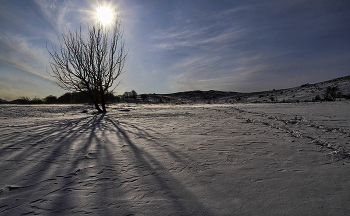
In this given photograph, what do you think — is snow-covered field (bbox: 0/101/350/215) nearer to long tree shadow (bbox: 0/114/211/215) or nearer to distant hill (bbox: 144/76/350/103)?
long tree shadow (bbox: 0/114/211/215)

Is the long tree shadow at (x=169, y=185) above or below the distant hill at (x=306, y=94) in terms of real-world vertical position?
below

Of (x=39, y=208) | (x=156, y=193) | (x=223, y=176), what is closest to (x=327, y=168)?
(x=223, y=176)

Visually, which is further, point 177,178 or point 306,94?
point 306,94

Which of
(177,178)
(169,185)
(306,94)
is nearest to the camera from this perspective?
(169,185)

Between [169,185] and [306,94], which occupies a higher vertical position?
[306,94]

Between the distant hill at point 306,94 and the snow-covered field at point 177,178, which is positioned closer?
the snow-covered field at point 177,178

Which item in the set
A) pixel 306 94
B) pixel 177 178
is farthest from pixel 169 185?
pixel 306 94

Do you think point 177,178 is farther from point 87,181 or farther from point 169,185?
point 87,181

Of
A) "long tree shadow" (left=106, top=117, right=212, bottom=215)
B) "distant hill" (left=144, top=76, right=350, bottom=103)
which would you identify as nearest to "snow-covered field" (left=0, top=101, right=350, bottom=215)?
"long tree shadow" (left=106, top=117, right=212, bottom=215)

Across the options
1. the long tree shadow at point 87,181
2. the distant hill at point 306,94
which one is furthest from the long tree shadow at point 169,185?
the distant hill at point 306,94

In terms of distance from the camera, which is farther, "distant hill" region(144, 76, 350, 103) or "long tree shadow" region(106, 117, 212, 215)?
"distant hill" region(144, 76, 350, 103)

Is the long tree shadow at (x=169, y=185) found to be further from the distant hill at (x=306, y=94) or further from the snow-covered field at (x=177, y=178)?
the distant hill at (x=306, y=94)

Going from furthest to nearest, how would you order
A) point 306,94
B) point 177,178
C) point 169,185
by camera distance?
point 306,94 → point 177,178 → point 169,185

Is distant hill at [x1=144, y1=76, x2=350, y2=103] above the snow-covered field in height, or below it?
above
